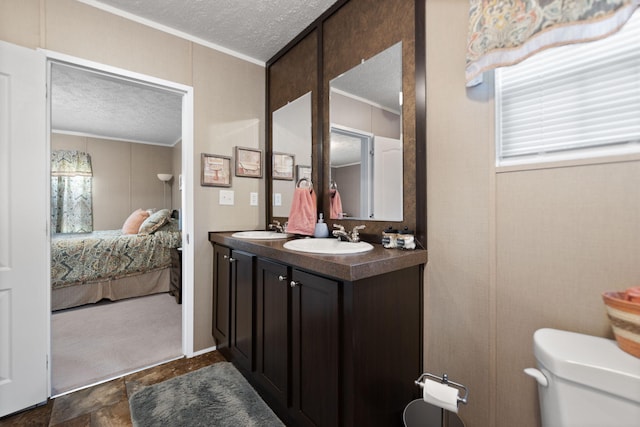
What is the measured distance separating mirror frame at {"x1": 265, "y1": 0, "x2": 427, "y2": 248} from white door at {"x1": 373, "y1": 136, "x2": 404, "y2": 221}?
42mm

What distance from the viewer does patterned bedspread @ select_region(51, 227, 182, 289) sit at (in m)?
3.09

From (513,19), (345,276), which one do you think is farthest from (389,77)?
(345,276)

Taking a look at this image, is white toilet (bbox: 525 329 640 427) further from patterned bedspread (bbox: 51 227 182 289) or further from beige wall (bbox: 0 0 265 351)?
patterned bedspread (bbox: 51 227 182 289)

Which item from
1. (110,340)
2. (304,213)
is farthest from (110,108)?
(304,213)

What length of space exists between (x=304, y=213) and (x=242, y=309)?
2.51 feet

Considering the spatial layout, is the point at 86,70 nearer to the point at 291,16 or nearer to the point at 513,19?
the point at 291,16

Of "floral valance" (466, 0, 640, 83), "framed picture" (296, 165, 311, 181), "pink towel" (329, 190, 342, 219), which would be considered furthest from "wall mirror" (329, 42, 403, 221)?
"floral valance" (466, 0, 640, 83)

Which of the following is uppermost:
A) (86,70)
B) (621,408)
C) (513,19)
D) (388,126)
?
(86,70)

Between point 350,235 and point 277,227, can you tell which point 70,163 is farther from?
point 350,235

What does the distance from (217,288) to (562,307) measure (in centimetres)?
210

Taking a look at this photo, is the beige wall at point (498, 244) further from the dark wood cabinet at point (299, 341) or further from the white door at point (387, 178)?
the dark wood cabinet at point (299, 341)

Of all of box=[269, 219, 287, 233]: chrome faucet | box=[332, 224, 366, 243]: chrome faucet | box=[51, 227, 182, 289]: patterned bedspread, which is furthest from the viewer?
box=[51, 227, 182, 289]: patterned bedspread

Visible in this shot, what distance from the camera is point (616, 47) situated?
0.90 meters

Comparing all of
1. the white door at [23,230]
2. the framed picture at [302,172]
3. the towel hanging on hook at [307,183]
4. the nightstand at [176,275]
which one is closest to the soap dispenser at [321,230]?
the towel hanging on hook at [307,183]
